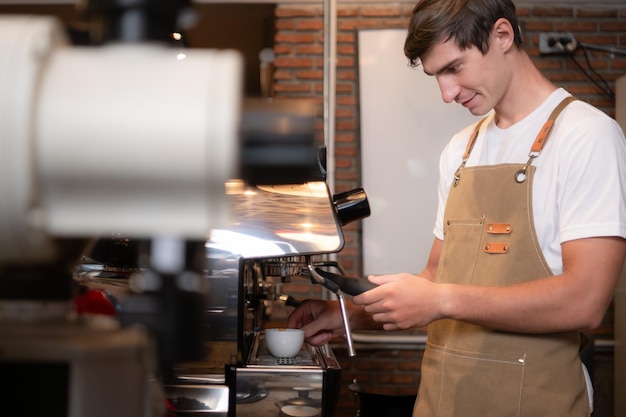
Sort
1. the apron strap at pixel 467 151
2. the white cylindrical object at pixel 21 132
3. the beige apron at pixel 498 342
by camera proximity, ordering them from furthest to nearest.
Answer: the apron strap at pixel 467 151 < the beige apron at pixel 498 342 < the white cylindrical object at pixel 21 132

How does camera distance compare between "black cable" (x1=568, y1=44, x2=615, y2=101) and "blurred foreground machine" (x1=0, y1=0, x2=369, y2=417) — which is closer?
"blurred foreground machine" (x1=0, y1=0, x2=369, y2=417)

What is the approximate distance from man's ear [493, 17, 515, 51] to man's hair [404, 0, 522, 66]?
0.04 feet

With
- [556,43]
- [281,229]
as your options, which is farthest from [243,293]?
[556,43]

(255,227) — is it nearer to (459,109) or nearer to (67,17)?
(67,17)

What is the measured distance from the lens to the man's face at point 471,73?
4.13 feet

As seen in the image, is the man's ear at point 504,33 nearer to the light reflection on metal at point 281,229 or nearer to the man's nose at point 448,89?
the man's nose at point 448,89

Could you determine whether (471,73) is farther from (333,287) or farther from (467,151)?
(333,287)

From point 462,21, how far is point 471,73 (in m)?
0.10

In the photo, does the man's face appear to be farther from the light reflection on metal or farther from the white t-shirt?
the light reflection on metal

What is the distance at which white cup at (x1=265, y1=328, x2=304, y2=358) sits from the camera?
127 cm

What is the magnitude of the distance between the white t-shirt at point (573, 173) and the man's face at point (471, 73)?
0.09 metres

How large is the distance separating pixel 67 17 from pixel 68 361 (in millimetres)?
168

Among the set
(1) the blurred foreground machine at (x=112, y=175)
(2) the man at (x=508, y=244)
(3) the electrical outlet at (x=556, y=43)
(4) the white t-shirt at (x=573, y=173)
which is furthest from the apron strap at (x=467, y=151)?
(3) the electrical outlet at (x=556, y=43)

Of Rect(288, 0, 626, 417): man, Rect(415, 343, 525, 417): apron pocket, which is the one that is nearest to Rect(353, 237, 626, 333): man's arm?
Rect(288, 0, 626, 417): man
